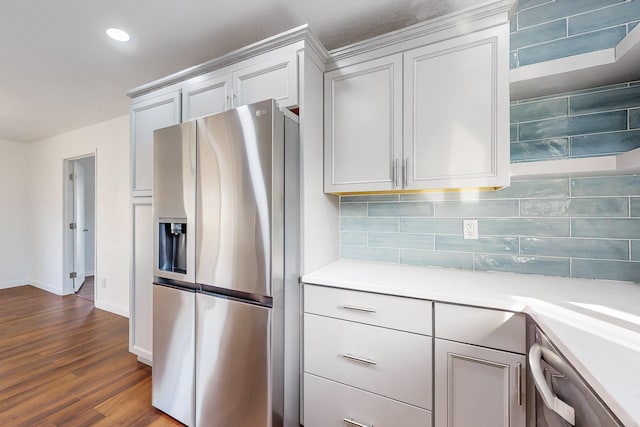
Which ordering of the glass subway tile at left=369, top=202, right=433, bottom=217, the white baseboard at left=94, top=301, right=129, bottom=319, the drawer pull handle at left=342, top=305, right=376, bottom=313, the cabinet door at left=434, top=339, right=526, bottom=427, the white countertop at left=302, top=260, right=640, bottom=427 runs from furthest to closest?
the white baseboard at left=94, top=301, right=129, bottom=319, the glass subway tile at left=369, top=202, right=433, bottom=217, the drawer pull handle at left=342, top=305, right=376, bottom=313, the cabinet door at left=434, top=339, right=526, bottom=427, the white countertop at left=302, top=260, right=640, bottom=427

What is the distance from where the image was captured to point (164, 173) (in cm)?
175

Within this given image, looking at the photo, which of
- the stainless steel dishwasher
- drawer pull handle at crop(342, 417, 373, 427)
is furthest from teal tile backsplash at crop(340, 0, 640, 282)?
drawer pull handle at crop(342, 417, 373, 427)

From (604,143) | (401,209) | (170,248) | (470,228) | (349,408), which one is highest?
(604,143)

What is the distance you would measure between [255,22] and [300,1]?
0.35 m

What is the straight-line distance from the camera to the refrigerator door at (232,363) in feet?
4.53

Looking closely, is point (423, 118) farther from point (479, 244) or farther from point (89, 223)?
point (89, 223)

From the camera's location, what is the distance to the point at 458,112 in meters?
1.45

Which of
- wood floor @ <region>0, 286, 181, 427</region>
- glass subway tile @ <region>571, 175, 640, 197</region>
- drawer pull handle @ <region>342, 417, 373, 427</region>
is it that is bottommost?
wood floor @ <region>0, 286, 181, 427</region>

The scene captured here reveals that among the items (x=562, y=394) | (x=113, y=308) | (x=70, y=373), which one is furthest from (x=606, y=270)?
(x=113, y=308)

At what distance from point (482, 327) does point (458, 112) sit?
1.05 meters

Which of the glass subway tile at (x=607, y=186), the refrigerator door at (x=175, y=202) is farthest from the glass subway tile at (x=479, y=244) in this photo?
the refrigerator door at (x=175, y=202)

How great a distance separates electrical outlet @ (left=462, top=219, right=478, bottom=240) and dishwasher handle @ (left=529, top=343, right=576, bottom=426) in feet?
2.80

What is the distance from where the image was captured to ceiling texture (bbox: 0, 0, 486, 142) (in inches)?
63.3

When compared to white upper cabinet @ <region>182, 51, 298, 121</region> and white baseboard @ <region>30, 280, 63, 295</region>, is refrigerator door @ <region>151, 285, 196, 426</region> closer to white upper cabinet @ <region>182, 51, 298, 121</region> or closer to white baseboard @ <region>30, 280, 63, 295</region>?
white upper cabinet @ <region>182, 51, 298, 121</region>
